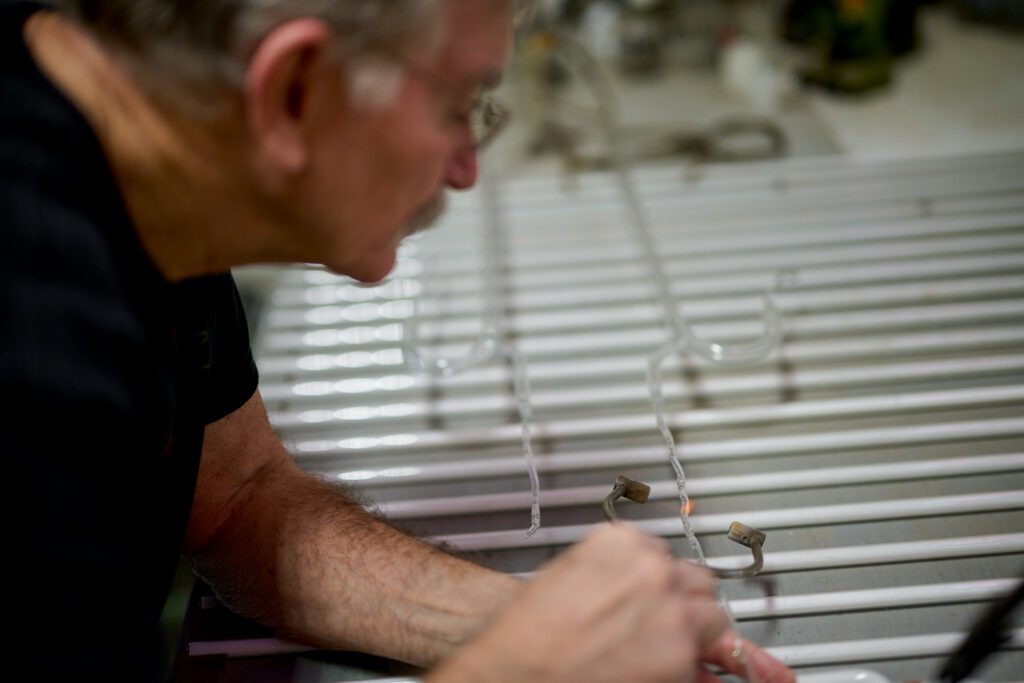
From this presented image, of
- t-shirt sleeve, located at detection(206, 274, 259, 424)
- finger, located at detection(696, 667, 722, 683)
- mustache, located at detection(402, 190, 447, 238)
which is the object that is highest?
mustache, located at detection(402, 190, 447, 238)

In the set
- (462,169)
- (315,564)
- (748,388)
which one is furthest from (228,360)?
(748,388)

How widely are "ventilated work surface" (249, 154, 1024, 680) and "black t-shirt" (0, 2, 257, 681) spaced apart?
1.22 feet

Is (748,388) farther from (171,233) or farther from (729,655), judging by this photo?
(171,233)

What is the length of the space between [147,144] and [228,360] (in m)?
0.34

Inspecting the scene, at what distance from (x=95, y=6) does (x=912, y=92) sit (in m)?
2.00

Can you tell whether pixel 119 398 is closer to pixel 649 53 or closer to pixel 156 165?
pixel 156 165

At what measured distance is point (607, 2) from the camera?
2326 millimetres

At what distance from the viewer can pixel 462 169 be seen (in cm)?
89

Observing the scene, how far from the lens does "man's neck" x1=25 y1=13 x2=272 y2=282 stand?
0.76 metres

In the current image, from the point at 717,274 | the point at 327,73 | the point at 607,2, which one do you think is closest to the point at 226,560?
the point at 327,73

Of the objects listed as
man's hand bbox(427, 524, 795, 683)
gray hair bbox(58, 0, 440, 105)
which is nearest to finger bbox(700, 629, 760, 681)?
man's hand bbox(427, 524, 795, 683)

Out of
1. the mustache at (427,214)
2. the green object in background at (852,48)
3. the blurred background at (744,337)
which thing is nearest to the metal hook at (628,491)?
the blurred background at (744,337)

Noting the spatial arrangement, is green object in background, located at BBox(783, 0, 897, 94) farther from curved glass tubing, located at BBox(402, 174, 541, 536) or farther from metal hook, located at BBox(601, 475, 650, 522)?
metal hook, located at BBox(601, 475, 650, 522)

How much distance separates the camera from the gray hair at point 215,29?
2.35ft
